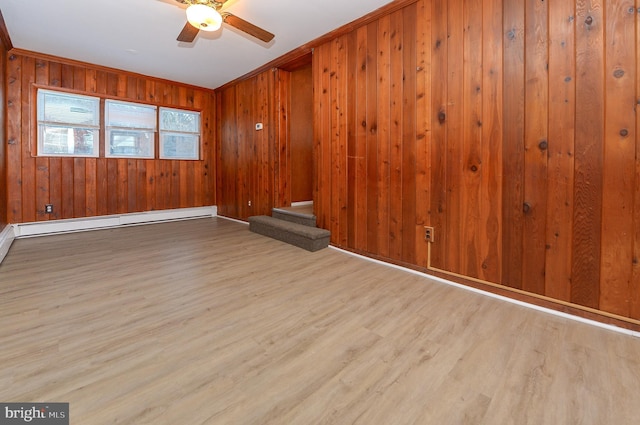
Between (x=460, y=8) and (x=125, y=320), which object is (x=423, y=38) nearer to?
(x=460, y=8)

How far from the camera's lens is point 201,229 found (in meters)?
4.55

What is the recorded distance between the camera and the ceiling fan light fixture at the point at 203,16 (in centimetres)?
224

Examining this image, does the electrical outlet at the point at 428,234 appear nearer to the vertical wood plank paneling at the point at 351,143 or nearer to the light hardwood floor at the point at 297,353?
the light hardwood floor at the point at 297,353

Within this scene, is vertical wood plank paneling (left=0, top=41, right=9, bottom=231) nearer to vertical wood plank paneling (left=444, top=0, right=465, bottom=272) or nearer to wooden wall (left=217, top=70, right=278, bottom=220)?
wooden wall (left=217, top=70, right=278, bottom=220)

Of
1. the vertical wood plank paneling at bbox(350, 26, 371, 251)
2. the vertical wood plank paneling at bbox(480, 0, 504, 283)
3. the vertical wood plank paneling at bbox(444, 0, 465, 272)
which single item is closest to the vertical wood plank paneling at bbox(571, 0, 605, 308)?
the vertical wood plank paneling at bbox(480, 0, 504, 283)

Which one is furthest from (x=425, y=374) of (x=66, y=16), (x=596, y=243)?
(x=66, y=16)

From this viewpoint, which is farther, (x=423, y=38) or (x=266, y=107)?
(x=266, y=107)

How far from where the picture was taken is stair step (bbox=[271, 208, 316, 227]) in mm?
3713

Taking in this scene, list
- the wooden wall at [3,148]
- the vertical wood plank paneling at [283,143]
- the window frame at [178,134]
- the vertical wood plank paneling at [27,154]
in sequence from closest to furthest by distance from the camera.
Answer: the wooden wall at [3,148]
the vertical wood plank paneling at [27,154]
the vertical wood plank paneling at [283,143]
the window frame at [178,134]

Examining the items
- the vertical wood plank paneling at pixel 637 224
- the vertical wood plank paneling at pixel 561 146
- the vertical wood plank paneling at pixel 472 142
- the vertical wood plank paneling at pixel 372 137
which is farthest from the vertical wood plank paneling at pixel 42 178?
the vertical wood plank paneling at pixel 637 224

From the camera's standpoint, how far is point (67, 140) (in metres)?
4.25

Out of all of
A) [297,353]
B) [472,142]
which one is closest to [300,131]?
[472,142]

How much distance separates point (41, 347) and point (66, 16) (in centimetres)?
340

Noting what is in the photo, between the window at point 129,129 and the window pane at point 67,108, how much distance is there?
175 millimetres
